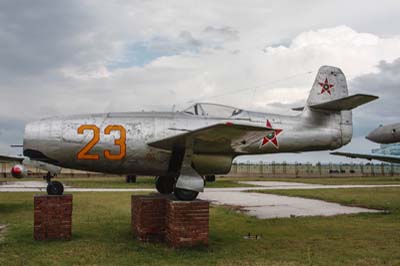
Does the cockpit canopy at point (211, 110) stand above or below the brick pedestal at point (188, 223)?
above

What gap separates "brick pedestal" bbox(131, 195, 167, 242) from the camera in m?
7.72

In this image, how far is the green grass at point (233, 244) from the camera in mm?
6363

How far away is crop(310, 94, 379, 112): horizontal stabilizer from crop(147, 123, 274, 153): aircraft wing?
224 cm

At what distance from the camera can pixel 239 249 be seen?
724 centimetres

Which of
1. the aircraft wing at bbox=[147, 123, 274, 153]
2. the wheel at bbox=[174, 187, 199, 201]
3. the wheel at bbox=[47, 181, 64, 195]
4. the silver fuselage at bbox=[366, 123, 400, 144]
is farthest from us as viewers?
the silver fuselage at bbox=[366, 123, 400, 144]

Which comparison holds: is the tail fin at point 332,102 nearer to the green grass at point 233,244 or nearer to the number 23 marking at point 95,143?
the green grass at point 233,244

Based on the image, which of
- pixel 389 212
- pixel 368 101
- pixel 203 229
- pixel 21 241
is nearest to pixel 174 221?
pixel 203 229

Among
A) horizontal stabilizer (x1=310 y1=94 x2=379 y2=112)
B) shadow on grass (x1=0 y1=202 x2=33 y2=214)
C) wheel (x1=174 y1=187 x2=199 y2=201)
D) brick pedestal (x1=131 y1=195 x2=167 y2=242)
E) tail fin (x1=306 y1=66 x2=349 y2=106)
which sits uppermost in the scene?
tail fin (x1=306 y1=66 x2=349 y2=106)

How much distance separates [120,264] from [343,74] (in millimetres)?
6608

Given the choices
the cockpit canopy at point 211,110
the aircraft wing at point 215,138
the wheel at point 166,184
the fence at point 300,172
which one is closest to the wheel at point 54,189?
the wheel at point 166,184

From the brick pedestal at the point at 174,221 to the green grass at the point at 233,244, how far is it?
206 mm

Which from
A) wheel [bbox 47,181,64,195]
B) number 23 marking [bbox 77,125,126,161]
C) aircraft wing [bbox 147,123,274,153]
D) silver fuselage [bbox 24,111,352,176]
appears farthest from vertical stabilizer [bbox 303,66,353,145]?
wheel [bbox 47,181,64,195]

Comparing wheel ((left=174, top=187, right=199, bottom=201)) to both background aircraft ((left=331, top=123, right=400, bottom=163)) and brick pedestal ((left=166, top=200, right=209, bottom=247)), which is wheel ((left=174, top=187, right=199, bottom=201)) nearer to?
brick pedestal ((left=166, top=200, right=209, bottom=247))

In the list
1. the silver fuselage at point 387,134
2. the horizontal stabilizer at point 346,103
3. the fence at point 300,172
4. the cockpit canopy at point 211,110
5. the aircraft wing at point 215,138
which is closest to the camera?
the aircraft wing at point 215,138
